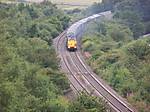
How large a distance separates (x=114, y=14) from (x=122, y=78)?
5960 centimetres

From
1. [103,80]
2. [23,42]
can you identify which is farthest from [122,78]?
[23,42]

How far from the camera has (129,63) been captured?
57344mm

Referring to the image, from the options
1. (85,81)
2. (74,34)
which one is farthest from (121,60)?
(74,34)

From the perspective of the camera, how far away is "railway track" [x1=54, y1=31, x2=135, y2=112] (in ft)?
149

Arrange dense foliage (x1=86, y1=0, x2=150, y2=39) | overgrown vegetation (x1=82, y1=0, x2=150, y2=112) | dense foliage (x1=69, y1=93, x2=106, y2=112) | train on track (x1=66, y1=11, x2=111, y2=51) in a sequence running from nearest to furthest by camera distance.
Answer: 1. dense foliage (x1=69, y1=93, x2=106, y2=112)
2. overgrown vegetation (x1=82, y1=0, x2=150, y2=112)
3. train on track (x1=66, y1=11, x2=111, y2=51)
4. dense foliage (x1=86, y1=0, x2=150, y2=39)

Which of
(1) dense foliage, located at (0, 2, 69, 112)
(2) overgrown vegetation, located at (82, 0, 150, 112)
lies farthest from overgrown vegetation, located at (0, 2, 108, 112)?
(2) overgrown vegetation, located at (82, 0, 150, 112)

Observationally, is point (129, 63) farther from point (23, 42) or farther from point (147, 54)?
point (23, 42)

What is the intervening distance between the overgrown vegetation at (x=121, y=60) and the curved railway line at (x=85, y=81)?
1231mm

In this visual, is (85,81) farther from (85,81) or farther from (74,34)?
(74,34)

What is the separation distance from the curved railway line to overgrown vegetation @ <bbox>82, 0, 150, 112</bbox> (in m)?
1.23

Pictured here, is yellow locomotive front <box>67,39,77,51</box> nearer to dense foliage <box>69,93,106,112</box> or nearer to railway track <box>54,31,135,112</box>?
railway track <box>54,31,135,112</box>

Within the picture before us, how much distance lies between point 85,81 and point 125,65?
673cm

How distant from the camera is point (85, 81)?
53.3m

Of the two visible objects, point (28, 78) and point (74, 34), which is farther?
point (74, 34)
